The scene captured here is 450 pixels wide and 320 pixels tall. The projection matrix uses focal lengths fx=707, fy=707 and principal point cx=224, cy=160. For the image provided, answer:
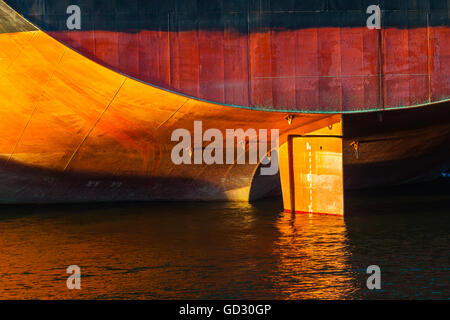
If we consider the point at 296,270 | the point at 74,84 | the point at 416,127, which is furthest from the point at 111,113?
the point at 416,127

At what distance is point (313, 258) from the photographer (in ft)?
71.4

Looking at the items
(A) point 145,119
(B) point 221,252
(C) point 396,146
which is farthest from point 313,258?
(C) point 396,146

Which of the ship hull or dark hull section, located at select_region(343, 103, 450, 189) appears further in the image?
dark hull section, located at select_region(343, 103, 450, 189)

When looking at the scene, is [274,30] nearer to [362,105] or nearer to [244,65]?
[244,65]

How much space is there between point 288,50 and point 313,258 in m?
9.45

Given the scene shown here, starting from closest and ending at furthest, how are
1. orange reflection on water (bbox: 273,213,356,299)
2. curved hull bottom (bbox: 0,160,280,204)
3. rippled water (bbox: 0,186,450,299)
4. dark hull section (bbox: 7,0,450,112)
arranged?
orange reflection on water (bbox: 273,213,356,299), rippled water (bbox: 0,186,450,299), dark hull section (bbox: 7,0,450,112), curved hull bottom (bbox: 0,160,280,204)

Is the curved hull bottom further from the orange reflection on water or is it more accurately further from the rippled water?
the orange reflection on water

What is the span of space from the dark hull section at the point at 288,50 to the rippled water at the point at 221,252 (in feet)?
17.0

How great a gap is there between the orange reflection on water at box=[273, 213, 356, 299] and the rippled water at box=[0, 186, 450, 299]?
31 mm

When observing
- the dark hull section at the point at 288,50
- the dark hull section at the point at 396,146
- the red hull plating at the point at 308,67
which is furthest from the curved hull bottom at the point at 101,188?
the dark hull section at the point at 288,50

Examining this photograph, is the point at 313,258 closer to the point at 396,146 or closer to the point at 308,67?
the point at 308,67

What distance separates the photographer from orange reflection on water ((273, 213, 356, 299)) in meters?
17.9

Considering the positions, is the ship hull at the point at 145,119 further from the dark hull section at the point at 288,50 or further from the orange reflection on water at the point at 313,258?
the orange reflection on water at the point at 313,258

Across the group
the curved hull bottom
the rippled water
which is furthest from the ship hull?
the rippled water
